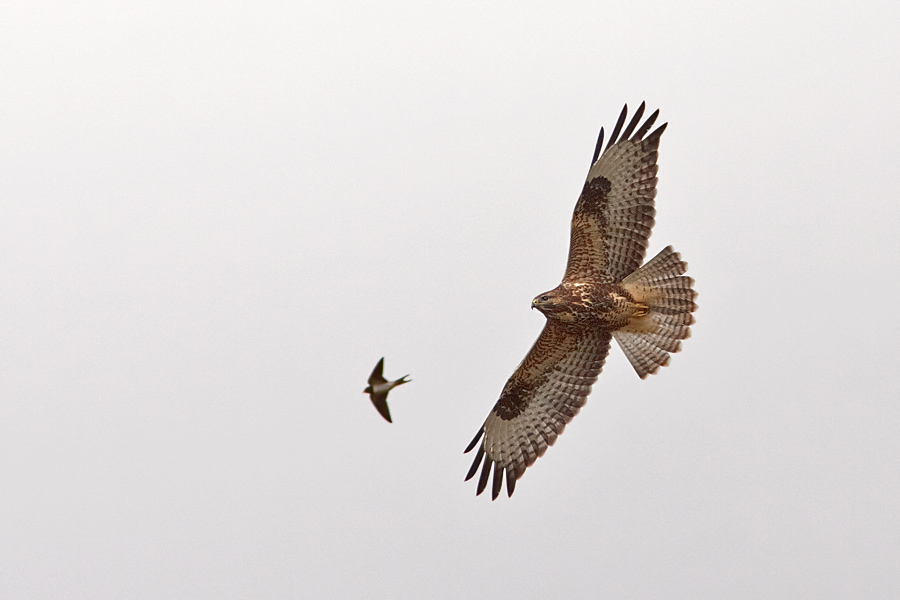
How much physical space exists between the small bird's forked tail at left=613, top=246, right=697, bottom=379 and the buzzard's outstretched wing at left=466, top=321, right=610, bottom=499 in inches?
8.5

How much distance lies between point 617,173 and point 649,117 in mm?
339

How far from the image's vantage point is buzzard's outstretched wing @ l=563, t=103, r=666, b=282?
509 centimetres

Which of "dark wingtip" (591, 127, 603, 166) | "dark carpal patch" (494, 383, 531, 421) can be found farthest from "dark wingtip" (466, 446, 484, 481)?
"dark wingtip" (591, 127, 603, 166)

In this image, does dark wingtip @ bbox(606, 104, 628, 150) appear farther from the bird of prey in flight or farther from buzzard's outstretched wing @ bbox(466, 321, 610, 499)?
buzzard's outstretched wing @ bbox(466, 321, 610, 499)

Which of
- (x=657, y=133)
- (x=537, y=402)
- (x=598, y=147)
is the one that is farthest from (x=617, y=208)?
(x=537, y=402)

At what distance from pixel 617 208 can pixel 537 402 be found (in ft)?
3.66

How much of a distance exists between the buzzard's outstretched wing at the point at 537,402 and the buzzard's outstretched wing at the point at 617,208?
37 cm

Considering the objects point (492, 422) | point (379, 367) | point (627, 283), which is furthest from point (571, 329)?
point (379, 367)

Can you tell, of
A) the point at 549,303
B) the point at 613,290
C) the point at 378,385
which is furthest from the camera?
the point at 613,290

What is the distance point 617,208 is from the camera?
5109 mm

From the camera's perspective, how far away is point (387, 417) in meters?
4.08

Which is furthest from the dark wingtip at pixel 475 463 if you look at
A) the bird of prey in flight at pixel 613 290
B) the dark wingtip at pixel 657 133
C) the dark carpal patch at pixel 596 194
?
the dark wingtip at pixel 657 133

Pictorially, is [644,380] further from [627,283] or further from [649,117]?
[649,117]

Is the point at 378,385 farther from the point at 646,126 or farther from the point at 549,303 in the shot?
the point at 646,126
